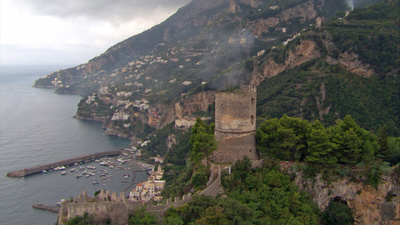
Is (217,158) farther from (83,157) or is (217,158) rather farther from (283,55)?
(83,157)

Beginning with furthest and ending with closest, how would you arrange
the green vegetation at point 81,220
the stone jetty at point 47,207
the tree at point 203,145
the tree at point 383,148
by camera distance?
the stone jetty at point 47,207 < the tree at point 203,145 < the tree at point 383,148 < the green vegetation at point 81,220

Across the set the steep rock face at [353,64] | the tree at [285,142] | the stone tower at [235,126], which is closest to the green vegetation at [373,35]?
the steep rock face at [353,64]

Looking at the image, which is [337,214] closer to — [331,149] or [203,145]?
[331,149]

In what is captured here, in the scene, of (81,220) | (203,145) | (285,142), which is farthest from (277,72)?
(81,220)

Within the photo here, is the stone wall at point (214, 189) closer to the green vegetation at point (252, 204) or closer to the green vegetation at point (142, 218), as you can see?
the green vegetation at point (252, 204)

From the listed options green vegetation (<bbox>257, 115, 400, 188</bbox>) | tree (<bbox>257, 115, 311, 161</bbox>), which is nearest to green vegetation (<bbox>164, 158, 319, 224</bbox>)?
tree (<bbox>257, 115, 311, 161</bbox>)

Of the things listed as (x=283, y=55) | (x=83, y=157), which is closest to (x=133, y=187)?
(x=83, y=157)
